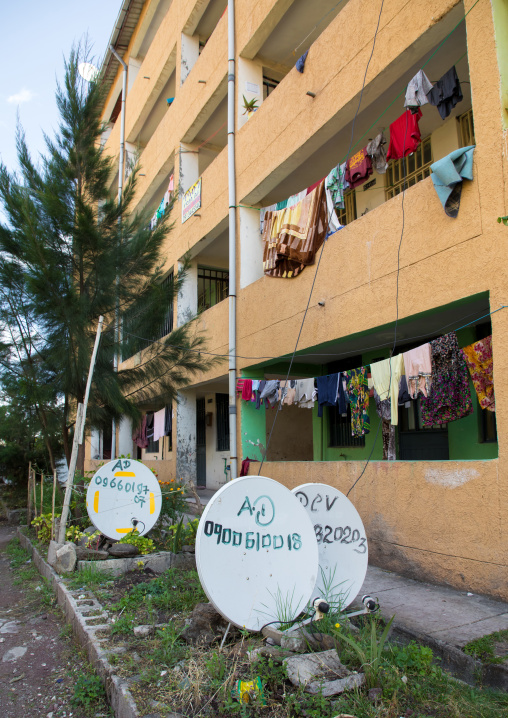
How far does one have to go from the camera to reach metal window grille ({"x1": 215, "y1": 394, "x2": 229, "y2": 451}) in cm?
1490

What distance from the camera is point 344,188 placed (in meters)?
7.58

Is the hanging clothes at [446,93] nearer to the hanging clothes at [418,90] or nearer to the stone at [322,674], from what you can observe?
the hanging clothes at [418,90]

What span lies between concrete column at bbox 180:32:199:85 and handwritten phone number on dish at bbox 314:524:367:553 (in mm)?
12880

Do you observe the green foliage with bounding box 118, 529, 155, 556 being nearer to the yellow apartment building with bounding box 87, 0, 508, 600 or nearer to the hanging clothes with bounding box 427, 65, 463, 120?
the yellow apartment building with bounding box 87, 0, 508, 600

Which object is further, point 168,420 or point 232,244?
point 168,420

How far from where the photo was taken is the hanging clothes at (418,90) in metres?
5.98

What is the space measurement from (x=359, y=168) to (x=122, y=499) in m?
5.53

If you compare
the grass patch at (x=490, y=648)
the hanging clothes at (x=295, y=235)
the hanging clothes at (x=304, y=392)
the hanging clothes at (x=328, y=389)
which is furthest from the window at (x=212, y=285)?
the grass patch at (x=490, y=648)

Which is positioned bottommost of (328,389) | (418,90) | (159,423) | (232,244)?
(159,423)

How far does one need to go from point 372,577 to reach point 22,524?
373 inches

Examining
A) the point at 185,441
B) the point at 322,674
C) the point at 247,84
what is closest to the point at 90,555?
the point at 322,674

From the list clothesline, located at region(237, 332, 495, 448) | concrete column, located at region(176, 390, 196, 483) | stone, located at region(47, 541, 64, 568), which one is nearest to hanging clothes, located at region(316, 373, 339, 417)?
clothesline, located at region(237, 332, 495, 448)

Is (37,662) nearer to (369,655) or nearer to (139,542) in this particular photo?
(139,542)

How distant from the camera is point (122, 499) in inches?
269
